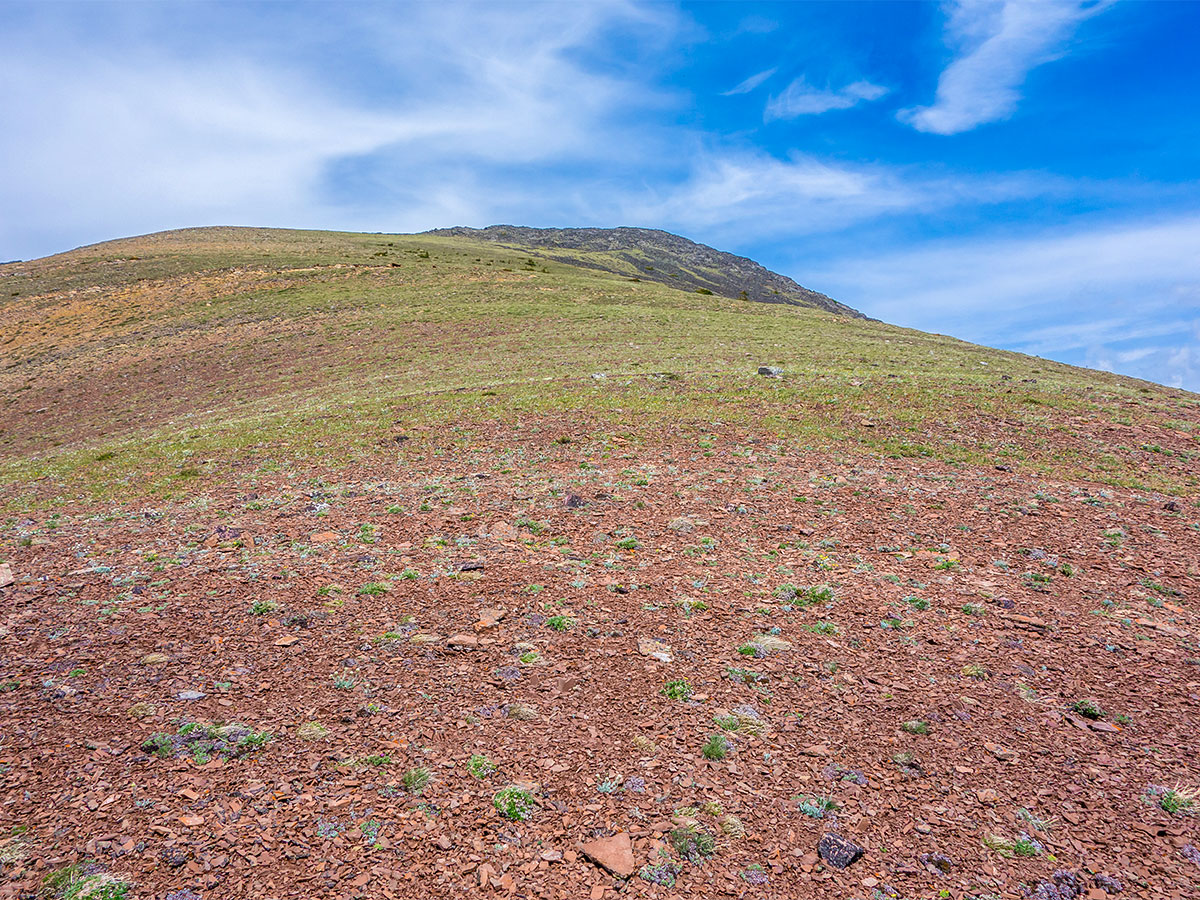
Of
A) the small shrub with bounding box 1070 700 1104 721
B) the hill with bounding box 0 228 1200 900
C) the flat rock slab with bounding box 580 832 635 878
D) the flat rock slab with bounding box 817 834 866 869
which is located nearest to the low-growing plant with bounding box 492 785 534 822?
the hill with bounding box 0 228 1200 900

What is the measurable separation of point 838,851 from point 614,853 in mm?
1910

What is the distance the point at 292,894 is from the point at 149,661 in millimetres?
4222

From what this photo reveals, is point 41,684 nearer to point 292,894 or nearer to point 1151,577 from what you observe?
point 292,894

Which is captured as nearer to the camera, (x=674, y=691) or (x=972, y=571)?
(x=674, y=691)

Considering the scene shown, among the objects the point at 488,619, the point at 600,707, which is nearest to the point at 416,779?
the point at 600,707

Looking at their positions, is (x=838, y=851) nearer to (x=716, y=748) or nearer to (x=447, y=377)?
(x=716, y=748)

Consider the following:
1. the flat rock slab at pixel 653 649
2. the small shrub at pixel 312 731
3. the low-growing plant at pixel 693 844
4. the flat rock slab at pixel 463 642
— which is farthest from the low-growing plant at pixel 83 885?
the flat rock slab at pixel 653 649

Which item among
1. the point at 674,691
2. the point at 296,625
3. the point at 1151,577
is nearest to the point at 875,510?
the point at 1151,577

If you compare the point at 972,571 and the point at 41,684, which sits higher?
the point at 972,571

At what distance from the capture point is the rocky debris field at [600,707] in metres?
4.89

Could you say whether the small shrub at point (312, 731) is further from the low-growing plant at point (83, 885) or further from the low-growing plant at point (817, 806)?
the low-growing plant at point (817, 806)

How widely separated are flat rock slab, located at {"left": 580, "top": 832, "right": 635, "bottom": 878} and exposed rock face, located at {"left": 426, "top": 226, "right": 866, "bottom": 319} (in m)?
107

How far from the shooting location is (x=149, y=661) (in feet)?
23.7

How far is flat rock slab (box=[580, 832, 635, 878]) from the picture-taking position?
15.9ft
